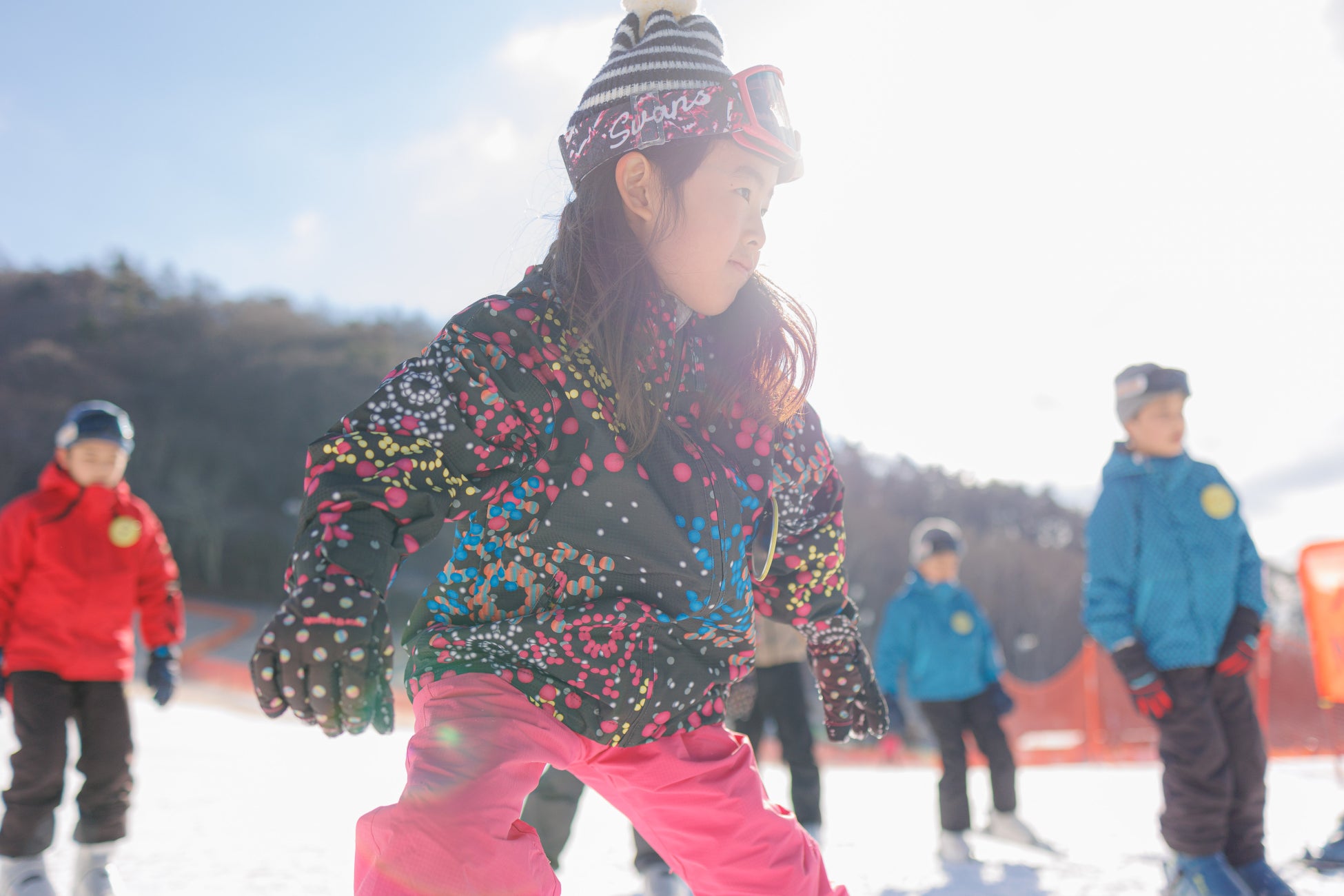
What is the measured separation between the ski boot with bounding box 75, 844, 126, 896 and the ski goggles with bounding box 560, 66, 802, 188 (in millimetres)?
2780

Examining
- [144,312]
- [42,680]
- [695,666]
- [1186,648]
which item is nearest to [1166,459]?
[1186,648]

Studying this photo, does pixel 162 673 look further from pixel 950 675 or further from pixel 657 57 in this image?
pixel 950 675

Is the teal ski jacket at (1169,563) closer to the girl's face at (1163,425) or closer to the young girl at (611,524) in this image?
the girl's face at (1163,425)

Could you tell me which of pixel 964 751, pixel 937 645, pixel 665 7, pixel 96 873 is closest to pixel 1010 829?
pixel 964 751

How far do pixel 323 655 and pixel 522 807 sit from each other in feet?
1.12

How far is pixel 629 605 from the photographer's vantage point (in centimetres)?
131

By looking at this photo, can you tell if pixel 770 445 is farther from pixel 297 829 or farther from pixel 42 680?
pixel 297 829

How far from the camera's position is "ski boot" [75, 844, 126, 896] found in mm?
2952

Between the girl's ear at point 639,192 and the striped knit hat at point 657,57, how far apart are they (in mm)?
118

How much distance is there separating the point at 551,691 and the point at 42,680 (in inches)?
116

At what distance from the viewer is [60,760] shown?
10.5 feet

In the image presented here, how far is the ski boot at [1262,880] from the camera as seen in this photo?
9.20 ft

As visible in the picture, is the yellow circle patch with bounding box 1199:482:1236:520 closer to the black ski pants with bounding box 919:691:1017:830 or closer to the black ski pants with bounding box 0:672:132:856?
the black ski pants with bounding box 919:691:1017:830

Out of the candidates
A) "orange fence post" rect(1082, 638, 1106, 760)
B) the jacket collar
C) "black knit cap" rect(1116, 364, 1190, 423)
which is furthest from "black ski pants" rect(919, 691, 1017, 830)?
"orange fence post" rect(1082, 638, 1106, 760)
